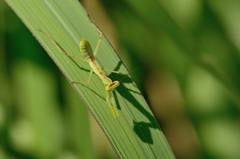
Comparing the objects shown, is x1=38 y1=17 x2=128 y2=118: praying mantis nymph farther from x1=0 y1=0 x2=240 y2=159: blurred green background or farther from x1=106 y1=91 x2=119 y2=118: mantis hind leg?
x1=0 y1=0 x2=240 y2=159: blurred green background

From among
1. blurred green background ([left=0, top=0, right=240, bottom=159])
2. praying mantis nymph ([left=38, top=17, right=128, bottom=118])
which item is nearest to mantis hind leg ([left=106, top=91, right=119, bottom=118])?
praying mantis nymph ([left=38, top=17, right=128, bottom=118])

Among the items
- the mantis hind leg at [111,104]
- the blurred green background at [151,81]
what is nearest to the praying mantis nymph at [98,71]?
the mantis hind leg at [111,104]

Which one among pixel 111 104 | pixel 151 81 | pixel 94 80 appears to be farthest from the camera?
pixel 151 81

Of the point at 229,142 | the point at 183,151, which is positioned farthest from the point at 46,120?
the point at 229,142

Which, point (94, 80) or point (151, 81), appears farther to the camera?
point (151, 81)

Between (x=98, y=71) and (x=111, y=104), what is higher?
(x=98, y=71)

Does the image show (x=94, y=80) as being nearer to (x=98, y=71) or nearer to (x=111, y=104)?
(x=98, y=71)

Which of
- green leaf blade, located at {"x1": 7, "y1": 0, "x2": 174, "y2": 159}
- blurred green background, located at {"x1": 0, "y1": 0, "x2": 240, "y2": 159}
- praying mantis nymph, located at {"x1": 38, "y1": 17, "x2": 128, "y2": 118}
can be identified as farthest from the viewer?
blurred green background, located at {"x1": 0, "y1": 0, "x2": 240, "y2": 159}

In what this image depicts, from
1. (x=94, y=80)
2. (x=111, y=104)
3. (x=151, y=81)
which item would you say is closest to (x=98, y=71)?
(x=94, y=80)
